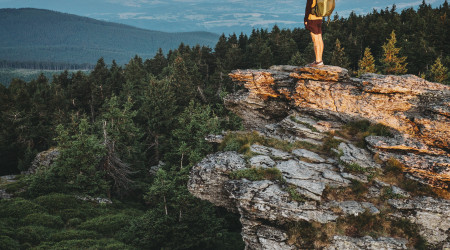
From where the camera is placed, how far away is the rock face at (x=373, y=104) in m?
13.3

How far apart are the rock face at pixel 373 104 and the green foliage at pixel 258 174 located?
205 inches

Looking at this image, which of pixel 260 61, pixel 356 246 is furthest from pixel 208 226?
pixel 260 61

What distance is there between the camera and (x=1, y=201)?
29.4 meters

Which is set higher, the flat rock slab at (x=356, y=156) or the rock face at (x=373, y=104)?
the rock face at (x=373, y=104)

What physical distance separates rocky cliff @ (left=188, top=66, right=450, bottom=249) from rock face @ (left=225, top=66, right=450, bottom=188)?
5 cm

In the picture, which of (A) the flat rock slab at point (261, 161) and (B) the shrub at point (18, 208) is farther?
(B) the shrub at point (18, 208)

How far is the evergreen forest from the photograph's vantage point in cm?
2434

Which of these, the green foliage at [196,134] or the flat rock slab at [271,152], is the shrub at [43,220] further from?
the flat rock slab at [271,152]

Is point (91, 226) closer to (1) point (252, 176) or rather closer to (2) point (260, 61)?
(1) point (252, 176)

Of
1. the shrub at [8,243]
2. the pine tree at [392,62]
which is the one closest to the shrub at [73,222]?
the shrub at [8,243]

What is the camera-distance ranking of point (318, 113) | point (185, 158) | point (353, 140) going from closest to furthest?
point (353, 140), point (318, 113), point (185, 158)

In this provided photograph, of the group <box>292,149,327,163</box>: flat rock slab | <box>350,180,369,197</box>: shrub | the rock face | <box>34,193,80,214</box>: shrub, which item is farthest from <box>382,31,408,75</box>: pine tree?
<box>34,193,80,214</box>: shrub

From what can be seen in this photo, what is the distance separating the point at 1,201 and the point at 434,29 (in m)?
79.9

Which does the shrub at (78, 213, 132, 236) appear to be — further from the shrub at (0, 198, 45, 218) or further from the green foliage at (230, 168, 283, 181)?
the green foliage at (230, 168, 283, 181)
